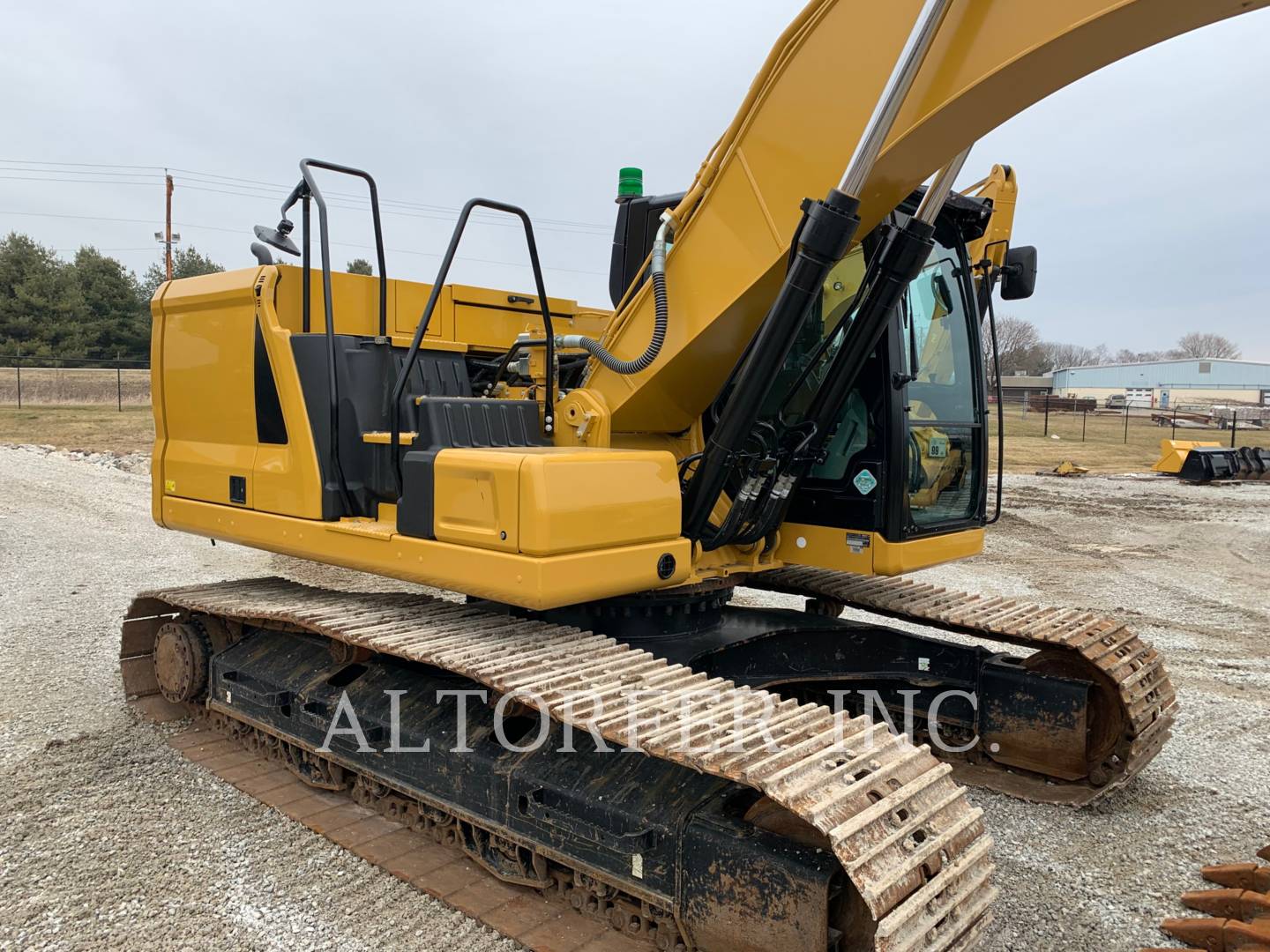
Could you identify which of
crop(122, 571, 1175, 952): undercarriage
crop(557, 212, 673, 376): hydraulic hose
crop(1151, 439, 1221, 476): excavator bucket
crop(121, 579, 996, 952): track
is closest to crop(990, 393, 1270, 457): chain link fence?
crop(1151, 439, 1221, 476): excavator bucket

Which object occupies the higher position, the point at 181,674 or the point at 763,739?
the point at 763,739

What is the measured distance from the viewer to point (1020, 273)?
4.33m

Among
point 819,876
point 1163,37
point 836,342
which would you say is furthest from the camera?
point 836,342

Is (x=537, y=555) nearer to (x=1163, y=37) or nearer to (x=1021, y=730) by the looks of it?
(x=1163, y=37)

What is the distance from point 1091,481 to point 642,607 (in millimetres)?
17785

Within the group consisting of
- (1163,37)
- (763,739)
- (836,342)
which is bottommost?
(763,739)

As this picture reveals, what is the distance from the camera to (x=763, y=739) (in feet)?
8.91

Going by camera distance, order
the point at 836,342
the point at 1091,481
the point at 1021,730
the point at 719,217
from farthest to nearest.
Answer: the point at 1091,481 < the point at 1021,730 < the point at 836,342 < the point at 719,217

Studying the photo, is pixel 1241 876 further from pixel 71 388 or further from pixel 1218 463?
pixel 71 388

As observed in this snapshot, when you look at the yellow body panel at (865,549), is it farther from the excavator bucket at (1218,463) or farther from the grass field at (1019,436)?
the excavator bucket at (1218,463)

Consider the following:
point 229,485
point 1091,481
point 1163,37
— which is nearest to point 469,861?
point 229,485

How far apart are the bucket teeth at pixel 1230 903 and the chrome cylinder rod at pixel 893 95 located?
8.41 ft

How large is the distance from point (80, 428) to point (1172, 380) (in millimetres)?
87261

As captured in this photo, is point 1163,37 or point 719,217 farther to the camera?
point 719,217
